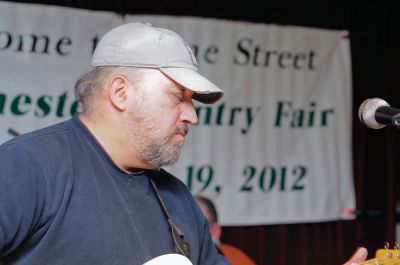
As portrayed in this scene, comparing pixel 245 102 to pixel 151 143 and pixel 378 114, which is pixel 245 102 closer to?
pixel 151 143

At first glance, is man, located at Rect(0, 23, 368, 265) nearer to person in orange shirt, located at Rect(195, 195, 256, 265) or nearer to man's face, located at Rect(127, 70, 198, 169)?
man's face, located at Rect(127, 70, 198, 169)

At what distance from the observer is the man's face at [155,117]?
71.9 inches

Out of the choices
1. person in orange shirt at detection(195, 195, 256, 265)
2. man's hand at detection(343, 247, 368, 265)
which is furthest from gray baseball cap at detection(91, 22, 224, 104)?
person in orange shirt at detection(195, 195, 256, 265)

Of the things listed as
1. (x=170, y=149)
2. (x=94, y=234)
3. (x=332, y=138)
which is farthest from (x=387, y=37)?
(x=94, y=234)

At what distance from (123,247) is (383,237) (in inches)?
113

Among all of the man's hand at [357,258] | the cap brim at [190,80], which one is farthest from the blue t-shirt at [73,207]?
the man's hand at [357,258]

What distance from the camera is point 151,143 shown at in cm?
183

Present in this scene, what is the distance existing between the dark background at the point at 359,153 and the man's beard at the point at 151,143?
78.6 inches

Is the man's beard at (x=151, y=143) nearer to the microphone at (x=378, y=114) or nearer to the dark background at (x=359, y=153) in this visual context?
the microphone at (x=378, y=114)

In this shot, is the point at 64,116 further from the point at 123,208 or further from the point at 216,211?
the point at 123,208

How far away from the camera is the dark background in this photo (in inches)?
153

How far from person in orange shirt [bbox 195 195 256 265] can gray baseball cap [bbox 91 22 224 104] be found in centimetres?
157

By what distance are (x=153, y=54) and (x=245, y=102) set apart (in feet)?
6.36

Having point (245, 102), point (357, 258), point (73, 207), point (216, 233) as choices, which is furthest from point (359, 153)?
point (73, 207)
